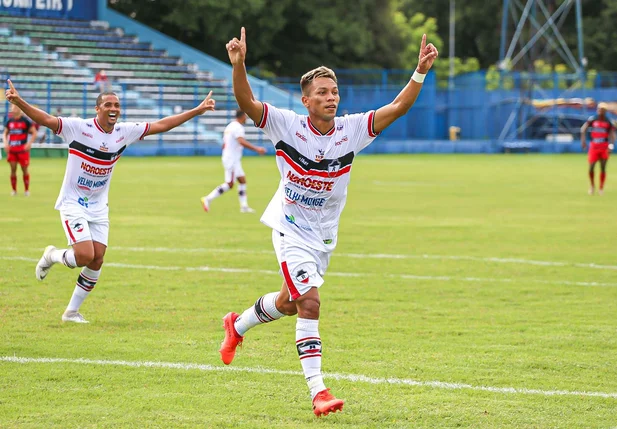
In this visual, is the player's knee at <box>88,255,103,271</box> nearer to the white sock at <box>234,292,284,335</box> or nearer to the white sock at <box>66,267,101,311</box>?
the white sock at <box>66,267,101,311</box>

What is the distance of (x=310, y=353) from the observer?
6191 millimetres

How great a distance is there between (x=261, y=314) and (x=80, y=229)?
2813 mm

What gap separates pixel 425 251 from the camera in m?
14.1

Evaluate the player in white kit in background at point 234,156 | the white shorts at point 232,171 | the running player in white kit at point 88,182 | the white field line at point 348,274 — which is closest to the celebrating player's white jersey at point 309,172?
the running player in white kit at point 88,182

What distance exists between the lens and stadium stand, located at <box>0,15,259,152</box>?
43688 millimetres

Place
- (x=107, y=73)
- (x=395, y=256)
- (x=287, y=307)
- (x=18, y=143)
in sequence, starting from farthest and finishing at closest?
(x=107, y=73) < (x=18, y=143) < (x=395, y=256) < (x=287, y=307)

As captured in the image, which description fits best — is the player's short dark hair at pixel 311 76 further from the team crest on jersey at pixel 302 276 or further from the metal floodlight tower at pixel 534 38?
the metal floodlight tower at pixel 534 38

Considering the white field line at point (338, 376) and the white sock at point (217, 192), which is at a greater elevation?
the white field line at point (338, 376)

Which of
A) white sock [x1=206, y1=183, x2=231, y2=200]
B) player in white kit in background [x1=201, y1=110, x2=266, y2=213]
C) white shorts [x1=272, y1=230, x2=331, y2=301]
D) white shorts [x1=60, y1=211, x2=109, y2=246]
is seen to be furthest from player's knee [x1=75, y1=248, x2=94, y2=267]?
player in white kit in background [x1=201, y1=110, x2=266, y2=213]

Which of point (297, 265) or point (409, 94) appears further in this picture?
point (409, 94)

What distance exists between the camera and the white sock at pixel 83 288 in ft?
29.5

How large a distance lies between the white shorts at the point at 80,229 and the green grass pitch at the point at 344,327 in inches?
28.8

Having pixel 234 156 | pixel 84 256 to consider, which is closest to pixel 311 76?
pixel 84 256

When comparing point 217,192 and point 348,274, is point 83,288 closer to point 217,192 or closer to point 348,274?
point 348,274
